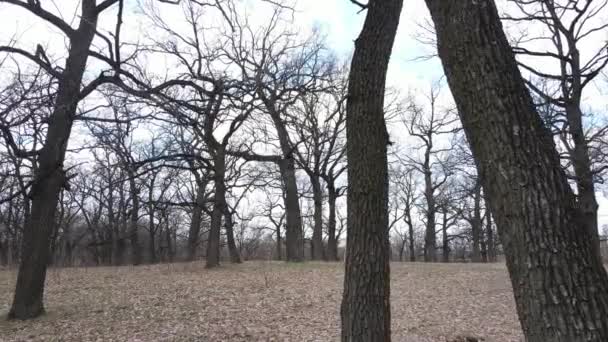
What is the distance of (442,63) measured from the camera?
8.26 ft

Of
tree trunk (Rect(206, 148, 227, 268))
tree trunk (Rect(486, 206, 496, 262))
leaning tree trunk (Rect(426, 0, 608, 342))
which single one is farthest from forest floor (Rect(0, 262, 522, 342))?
tree trunk (Rect(486, 206, 496, 262))

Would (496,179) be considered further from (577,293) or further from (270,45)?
(270,45)

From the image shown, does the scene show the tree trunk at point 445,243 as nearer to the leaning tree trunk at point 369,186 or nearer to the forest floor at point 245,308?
the forest floor at point 245,308

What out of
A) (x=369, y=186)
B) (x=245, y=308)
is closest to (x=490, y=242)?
(x=245, y=308)

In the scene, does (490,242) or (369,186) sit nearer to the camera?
(369,186)

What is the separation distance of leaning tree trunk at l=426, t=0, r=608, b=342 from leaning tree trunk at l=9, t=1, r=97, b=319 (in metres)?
7.41

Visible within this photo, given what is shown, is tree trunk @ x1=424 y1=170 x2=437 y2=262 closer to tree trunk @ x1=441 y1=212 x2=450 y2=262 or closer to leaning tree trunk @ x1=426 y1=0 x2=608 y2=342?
tree trunk @ x1=441 y1=212 x2=450 y2=262

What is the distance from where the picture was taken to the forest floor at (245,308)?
7.09 meters

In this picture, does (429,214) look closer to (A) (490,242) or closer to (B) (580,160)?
(A) (490,242)

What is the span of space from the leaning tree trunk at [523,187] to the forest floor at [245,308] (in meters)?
5.27

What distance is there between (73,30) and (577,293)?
371 inches

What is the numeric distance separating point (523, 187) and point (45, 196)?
842cm

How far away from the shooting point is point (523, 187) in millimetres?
2084

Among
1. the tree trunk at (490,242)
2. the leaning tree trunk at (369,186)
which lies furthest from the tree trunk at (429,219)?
the leaning tree trunk at (369,186)
